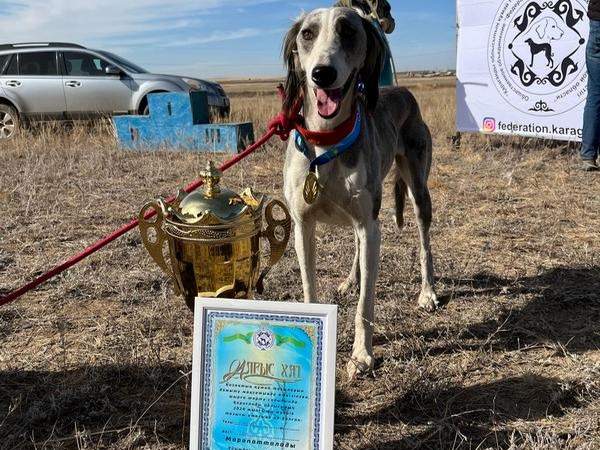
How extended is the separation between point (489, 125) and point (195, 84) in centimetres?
564

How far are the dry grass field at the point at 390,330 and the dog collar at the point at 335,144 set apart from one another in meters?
0.96

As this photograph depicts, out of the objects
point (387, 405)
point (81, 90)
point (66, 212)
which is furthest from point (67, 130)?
point (387, 405)

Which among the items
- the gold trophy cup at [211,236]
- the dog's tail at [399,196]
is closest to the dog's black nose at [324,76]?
the gold trophy cup at [211,236]

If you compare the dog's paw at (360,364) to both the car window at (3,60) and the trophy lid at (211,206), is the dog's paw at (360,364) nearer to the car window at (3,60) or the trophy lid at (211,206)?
the trophy lid at (211,206)

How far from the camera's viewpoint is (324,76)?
7.48 ft

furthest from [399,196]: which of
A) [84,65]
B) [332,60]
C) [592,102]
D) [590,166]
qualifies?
[84,65]

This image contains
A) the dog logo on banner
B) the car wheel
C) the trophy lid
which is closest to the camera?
the trophy lid

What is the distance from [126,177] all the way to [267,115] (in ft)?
17.2

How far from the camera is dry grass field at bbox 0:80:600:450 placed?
2.23 m

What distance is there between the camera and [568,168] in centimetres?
691

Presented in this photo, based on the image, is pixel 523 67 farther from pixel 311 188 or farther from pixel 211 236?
pixel 211 236

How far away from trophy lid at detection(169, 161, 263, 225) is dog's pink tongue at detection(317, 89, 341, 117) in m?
0.49

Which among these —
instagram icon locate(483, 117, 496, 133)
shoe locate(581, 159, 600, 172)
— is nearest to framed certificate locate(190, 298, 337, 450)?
shoe locate(581, 159, 600, 172)

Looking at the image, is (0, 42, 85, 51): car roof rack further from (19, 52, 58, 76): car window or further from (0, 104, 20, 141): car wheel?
(0, 104, 20, 141): car wheel
